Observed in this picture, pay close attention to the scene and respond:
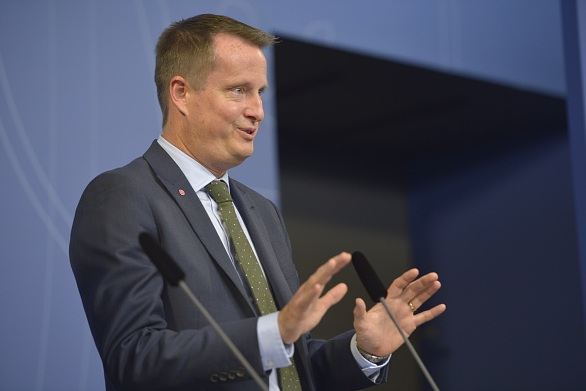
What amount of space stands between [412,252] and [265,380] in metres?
3.67

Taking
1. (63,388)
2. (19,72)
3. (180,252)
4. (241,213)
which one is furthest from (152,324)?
(19,72)

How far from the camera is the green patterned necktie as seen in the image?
2.00 meters

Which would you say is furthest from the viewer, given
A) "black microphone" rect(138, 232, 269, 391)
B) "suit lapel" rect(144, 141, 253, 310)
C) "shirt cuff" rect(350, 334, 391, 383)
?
"shirt cuff" rect(350, 334, 391, 383)

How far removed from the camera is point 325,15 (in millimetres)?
3688

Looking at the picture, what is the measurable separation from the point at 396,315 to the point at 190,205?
1.77 feet

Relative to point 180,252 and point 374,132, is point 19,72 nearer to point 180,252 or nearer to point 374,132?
point 180,252

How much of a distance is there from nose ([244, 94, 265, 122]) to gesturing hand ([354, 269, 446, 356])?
0.53m

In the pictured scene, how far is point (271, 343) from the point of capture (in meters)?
1.69

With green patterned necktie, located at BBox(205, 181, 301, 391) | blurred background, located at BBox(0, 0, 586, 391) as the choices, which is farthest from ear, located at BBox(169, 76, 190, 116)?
blurred background, located at BBox(0, 0, 586, 391)

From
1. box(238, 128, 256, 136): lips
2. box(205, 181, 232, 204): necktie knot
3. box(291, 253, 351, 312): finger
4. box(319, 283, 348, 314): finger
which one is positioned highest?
box(238, 128, 256, 136): lips

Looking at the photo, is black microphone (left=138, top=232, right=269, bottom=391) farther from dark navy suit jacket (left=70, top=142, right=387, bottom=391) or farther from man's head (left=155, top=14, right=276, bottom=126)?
man's head (left=155, top=14, right=276, bottom=126)

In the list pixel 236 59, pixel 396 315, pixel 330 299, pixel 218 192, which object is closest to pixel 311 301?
pixel 330 299

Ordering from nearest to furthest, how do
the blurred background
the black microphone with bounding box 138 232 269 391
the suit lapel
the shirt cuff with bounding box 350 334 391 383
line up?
the black microphone with bounding box 138 232 269 391
the suit lapel
the shirt cuff with bounding box 350 334 391 383
the blurred background

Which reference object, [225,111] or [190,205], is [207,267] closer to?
[190,205]
